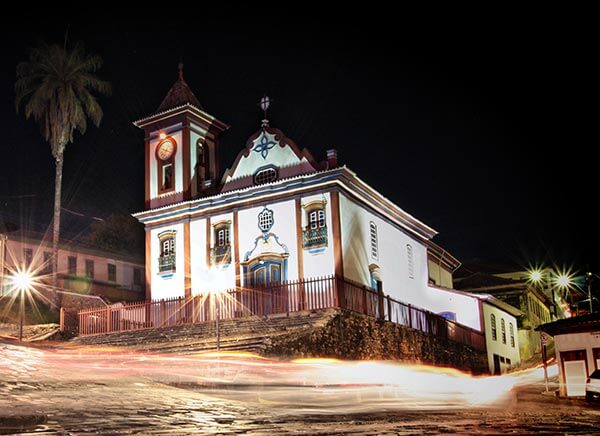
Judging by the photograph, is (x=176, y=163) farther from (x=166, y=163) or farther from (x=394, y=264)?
(x=394, y=264)

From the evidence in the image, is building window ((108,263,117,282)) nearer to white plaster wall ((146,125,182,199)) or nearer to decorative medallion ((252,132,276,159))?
white plaster wall ((146,125,182,199))

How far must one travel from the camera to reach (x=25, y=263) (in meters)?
48.5

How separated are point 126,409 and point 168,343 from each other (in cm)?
1386

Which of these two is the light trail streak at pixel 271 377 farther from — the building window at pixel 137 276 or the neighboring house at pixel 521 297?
the building window at pixel 137 276

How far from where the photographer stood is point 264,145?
106 ft

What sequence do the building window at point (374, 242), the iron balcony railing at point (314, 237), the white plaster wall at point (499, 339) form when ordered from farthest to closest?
1. the white plaster wall at point (499, 339)
2. the building window at point (374, 242)
3. the iron balcony railing at point (314, 237)

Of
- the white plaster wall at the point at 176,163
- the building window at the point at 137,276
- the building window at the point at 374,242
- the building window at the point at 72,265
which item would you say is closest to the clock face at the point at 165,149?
the white plaster wall at the point at 176,163

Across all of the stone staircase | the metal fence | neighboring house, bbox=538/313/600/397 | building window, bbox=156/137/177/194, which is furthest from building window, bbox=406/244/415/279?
neighboring house, bbox=538/313/600/397

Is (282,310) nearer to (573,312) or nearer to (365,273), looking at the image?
(365,273)

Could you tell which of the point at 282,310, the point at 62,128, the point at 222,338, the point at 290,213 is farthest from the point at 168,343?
the point at 62,128

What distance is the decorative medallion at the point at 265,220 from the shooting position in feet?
102

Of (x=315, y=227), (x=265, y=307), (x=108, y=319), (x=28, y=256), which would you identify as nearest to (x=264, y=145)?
(x=315, y=227)

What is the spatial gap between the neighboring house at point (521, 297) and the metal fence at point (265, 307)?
17598mm

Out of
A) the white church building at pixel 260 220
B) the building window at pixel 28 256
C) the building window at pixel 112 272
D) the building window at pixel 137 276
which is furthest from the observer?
the building window at pixel 137 276
